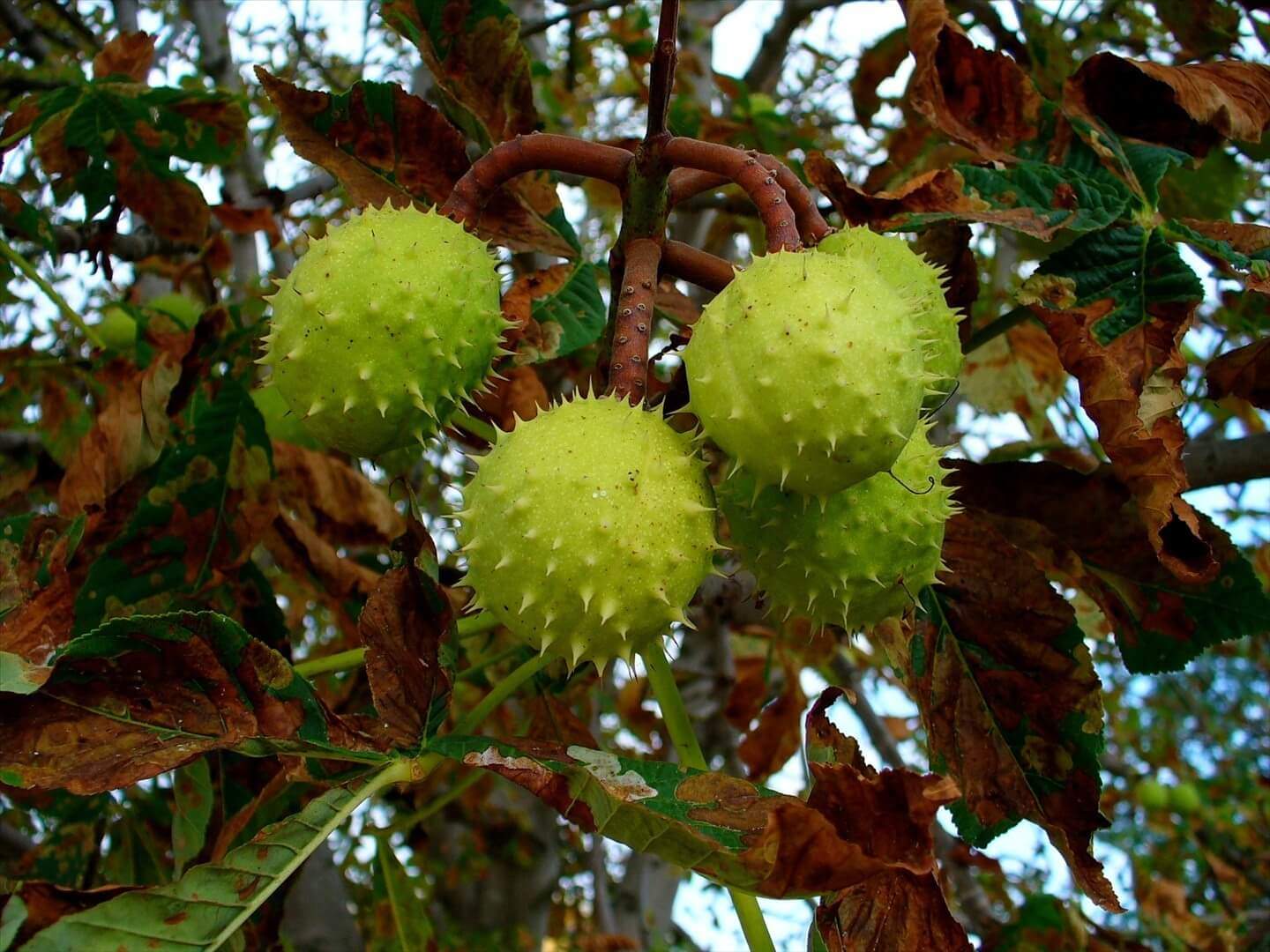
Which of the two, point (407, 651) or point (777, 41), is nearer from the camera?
point (407, 651)

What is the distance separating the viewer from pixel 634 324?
1159 millimetres

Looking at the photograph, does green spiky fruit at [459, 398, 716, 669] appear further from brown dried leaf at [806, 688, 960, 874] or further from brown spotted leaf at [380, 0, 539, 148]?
brown spotted leaf at [380, 0, 539, 148]

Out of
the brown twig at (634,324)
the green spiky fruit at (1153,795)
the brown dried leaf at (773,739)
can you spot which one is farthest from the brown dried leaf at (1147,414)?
the green spiky fruit at (1153,795)

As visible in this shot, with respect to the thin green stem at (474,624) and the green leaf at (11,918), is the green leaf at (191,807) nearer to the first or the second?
the thin green stem at (474,624)

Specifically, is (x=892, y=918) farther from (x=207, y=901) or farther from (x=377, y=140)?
(x=377, y=140)

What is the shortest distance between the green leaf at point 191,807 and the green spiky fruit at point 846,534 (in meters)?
0.83

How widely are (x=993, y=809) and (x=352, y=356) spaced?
0.96 m

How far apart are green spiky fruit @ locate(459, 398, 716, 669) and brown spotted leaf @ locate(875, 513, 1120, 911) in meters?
0.57

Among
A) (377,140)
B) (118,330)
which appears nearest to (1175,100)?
(377,140)

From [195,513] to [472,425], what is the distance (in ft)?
1.76

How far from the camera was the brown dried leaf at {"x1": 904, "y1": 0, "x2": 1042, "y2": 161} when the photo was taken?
1.54m

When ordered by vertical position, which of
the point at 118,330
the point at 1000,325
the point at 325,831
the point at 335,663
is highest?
the point at 118,330

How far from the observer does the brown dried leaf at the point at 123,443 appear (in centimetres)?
164

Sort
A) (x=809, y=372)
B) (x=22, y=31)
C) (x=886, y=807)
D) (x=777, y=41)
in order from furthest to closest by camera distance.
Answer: (x=777, y=41)
(x=22, y=31)
(x=809, y=372)
(x=886, y=807)
